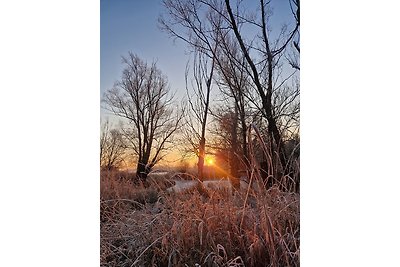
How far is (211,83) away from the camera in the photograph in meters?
2.70

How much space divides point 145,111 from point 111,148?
0.24 metres

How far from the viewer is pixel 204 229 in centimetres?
262

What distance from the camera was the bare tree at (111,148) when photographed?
2.69 metres

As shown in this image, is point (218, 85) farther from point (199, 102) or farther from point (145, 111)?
point (145, 111)

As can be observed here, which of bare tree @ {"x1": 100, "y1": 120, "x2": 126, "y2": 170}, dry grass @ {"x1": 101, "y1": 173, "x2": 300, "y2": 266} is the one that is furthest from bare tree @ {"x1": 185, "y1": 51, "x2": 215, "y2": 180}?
bare tree @ {"x1": 100, "y1": 120, "x2": 126, "y2": 170}

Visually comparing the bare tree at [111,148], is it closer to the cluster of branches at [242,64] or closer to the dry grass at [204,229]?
the dry grass at [204,229]

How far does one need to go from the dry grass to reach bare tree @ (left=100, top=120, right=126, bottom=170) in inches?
3.7

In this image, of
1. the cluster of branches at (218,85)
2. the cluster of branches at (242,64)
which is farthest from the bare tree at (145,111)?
the cluster of branches at (242,64)

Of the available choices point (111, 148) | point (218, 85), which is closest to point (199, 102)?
point (218, 85)

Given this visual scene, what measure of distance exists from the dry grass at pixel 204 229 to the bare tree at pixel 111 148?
93 mm

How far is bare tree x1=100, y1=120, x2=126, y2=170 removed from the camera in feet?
8.83
